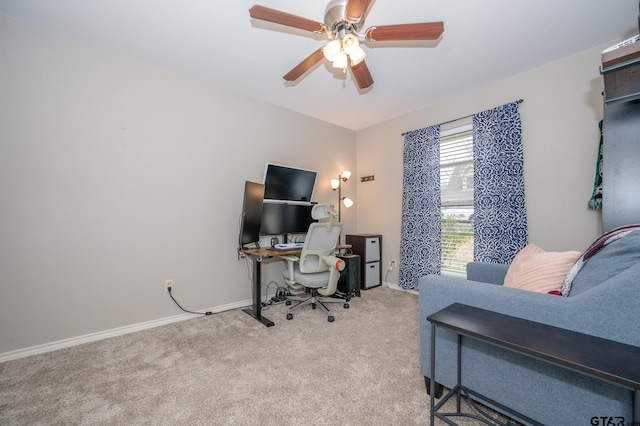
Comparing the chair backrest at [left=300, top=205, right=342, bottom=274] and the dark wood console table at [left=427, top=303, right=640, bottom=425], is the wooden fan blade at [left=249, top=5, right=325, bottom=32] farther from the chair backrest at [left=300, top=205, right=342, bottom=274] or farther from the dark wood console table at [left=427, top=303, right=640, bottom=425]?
the dark wood console table at [left=427, top=303, right=640, bottom=425]

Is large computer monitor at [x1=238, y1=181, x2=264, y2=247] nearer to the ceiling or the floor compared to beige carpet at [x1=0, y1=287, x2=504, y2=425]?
nearer to the ceiling

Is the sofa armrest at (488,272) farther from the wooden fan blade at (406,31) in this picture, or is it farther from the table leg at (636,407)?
the wooden fan blade at (406,31)

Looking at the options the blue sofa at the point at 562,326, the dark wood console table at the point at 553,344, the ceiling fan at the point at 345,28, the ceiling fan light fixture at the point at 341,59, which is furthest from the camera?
the ceiling fan light fixture at the point at 341,59

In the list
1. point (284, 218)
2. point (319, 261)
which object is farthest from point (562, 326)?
point (284, 218)

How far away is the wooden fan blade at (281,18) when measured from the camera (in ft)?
4.98

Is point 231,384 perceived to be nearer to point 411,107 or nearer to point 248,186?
point 248,186

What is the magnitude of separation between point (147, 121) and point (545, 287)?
3.40m

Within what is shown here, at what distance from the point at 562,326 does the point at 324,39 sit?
249cm

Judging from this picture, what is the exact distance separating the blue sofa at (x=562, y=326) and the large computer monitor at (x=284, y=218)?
7.44 feet

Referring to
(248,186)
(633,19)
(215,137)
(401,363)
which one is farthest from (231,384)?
(633,19)

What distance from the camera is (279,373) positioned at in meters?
1.76

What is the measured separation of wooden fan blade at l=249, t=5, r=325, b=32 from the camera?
152 cm

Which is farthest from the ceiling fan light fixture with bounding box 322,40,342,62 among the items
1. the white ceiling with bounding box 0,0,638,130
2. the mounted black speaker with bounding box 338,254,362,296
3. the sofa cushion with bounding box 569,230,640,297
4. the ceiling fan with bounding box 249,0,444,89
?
the mounted black speaker with bounding box 338,254,362,296

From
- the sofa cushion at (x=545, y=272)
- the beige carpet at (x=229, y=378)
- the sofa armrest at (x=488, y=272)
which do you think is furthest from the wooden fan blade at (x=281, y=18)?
the beige carpet at (x=229, y=378)
